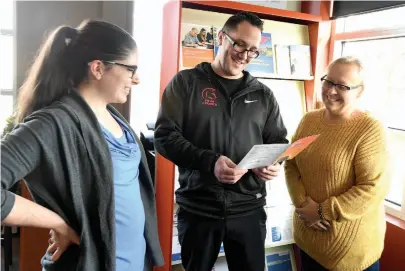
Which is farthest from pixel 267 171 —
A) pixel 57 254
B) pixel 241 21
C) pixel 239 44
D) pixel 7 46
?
pixel 7 46

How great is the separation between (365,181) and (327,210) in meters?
0.19

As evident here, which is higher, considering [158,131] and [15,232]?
[158,131]

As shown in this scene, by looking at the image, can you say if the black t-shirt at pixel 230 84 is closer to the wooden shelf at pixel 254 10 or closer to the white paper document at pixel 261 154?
the white paper document at pixel 261 154

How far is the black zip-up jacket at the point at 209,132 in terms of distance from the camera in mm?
1503

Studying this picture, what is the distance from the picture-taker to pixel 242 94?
5.01ft

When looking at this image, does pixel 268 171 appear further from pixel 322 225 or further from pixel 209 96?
pixel 209 96

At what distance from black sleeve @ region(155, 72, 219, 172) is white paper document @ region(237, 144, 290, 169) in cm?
17

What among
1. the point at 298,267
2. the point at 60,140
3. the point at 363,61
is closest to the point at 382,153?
the point at 363,61

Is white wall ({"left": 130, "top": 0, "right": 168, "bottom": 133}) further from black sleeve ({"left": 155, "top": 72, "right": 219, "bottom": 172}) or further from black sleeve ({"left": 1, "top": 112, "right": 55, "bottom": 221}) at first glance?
black sleeve ({"left": 1, "top": 112, "right": 55, "bottom": 221})

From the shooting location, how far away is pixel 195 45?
2107mm

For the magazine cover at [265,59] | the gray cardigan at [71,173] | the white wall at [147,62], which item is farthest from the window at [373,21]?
the gray cardigan at [71,173]

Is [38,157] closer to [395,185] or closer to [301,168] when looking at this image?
A: [301,168]

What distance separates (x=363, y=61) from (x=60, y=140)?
123 cm

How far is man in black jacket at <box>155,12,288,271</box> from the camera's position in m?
1.50
